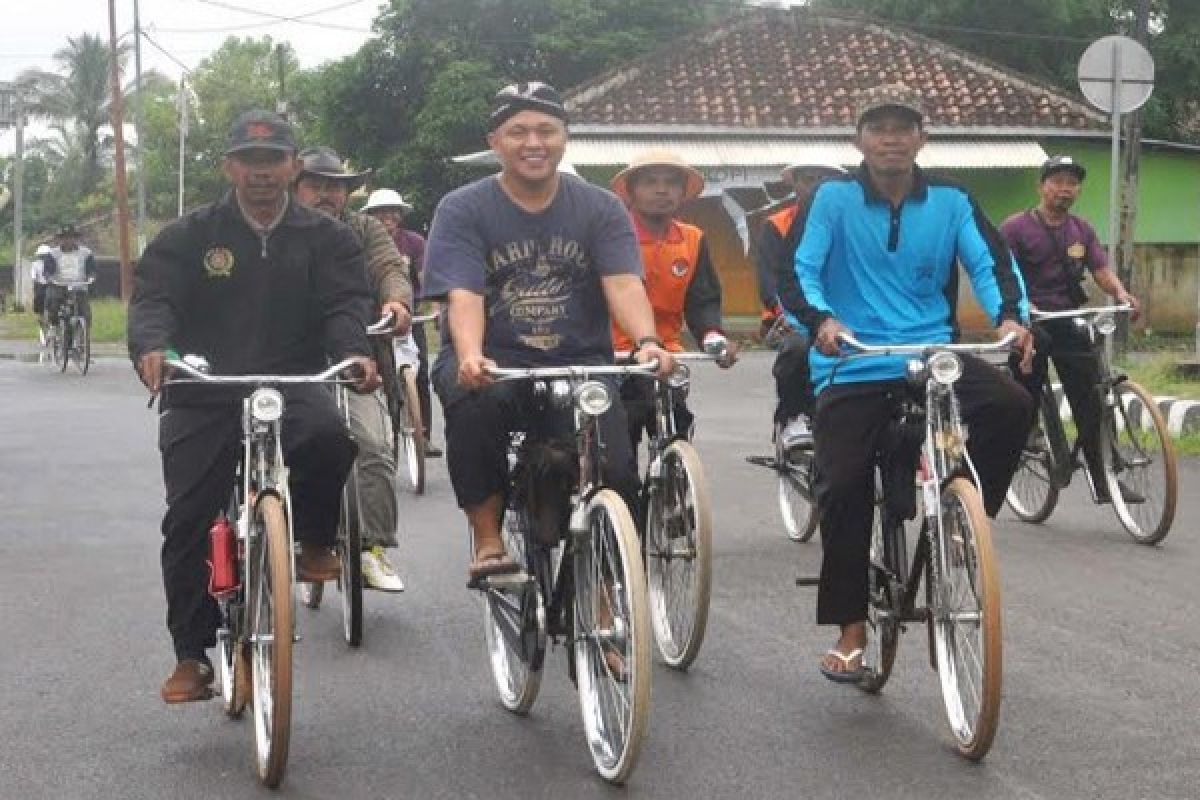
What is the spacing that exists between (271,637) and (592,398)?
1.08 meters

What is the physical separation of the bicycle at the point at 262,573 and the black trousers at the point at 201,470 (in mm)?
64

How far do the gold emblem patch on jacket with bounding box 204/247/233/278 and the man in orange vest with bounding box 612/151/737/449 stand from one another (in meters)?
2.12

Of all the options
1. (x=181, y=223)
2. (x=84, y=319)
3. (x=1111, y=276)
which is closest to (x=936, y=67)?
(x=84, y=319)

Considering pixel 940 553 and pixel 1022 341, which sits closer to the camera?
pixel 940 553

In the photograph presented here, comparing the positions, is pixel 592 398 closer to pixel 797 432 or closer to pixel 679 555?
pixel 679 555

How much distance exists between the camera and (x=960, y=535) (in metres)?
5.67

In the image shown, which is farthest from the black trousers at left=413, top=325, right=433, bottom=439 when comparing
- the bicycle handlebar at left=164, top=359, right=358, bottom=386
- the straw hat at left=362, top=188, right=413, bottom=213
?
the bicycle handlebar at left=164, top=359, right=358, bottom=386

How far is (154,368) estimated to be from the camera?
5.80m

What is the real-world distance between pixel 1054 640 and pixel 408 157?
33.5 metres

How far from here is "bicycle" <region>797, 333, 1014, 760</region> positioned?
5.43 meters

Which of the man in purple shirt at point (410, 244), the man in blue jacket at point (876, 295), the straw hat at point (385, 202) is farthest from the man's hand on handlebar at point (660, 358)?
the straw hat at point (385, 202)

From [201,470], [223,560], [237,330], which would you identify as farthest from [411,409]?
[223,560]

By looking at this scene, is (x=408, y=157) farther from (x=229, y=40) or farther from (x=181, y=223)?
(x=229, y=40)

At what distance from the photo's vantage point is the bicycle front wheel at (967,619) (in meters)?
5.35
